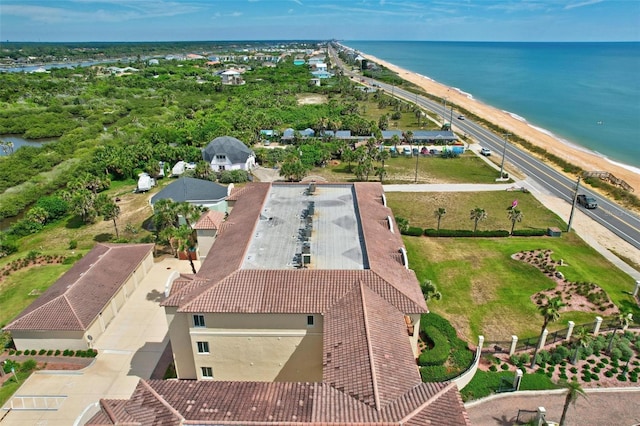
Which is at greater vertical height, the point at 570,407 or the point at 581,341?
the point at 581,341

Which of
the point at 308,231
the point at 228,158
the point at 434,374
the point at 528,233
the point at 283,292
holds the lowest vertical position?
the point at 528,233

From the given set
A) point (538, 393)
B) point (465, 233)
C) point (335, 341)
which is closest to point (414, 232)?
point (465, 233)

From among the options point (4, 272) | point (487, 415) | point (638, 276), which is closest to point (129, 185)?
point (4, 272)

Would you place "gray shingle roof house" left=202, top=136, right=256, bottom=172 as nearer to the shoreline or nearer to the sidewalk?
the shoreline

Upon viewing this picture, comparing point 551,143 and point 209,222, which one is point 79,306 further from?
point 551,143

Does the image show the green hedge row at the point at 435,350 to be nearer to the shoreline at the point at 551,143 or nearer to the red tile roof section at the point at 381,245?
the red tile roof section at the point at 381,245
